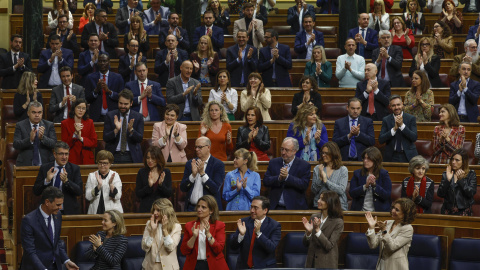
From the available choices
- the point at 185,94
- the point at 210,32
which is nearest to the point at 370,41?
the point at 210,32

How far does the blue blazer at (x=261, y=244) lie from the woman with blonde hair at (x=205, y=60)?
333 centimetres

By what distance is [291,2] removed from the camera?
14.9 meters

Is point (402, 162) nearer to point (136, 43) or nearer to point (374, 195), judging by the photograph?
point (374, 195)

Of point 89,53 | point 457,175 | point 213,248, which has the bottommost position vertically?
Answer: point 213,248

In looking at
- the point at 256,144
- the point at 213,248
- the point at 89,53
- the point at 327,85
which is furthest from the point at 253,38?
the point at 213,248

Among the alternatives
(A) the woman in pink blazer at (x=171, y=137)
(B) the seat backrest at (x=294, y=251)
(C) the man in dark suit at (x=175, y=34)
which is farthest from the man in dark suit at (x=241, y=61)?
(B) the seat backrest at (x=294, y=251)

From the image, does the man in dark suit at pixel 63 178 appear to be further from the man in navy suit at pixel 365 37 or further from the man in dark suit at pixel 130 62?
the man in navy suit at pixel 365 37

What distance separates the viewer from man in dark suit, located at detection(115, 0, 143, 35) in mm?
11672

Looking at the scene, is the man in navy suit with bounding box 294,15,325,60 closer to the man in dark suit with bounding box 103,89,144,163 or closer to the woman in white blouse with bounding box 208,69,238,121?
the woman in white blouse with bounding box 208,69,238,121

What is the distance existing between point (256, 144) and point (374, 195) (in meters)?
1.36

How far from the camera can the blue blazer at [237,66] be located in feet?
34.0

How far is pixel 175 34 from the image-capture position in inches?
437

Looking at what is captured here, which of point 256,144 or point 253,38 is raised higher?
point 253,38

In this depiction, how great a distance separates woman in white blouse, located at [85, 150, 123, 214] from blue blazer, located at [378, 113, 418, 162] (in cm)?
260
